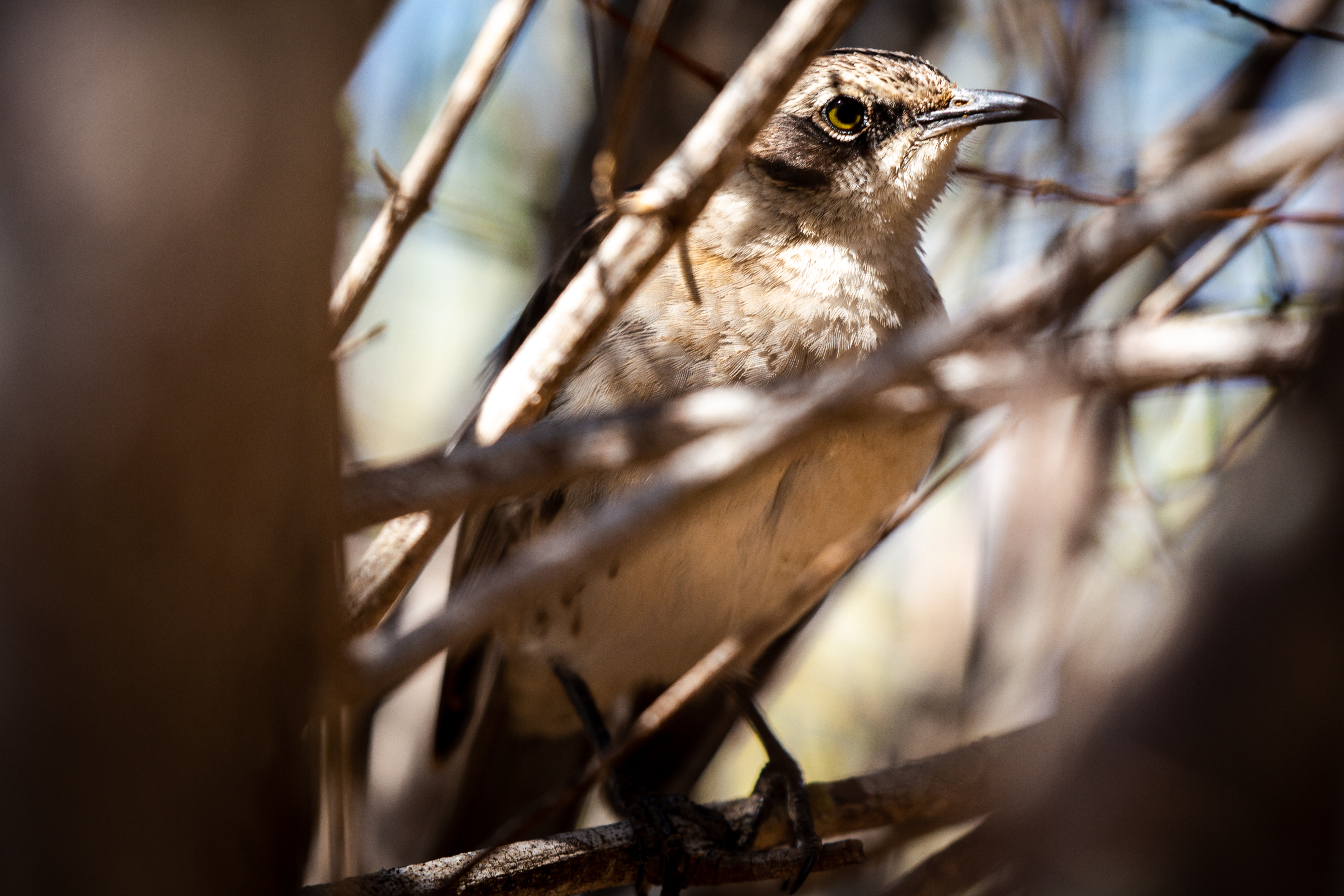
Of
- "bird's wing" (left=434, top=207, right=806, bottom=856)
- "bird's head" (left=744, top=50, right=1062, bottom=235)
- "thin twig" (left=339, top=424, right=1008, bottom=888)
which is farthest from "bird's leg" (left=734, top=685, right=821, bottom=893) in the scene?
"bird's head" (left=744, top=50, right=1062, bottom=235)

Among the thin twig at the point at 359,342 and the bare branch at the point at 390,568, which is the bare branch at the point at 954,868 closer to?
the bare branch at the point at 390,568

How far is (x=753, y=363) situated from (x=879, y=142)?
41.0 inches

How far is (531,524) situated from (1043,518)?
1650mm

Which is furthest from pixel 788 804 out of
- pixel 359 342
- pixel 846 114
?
pixel 846 114

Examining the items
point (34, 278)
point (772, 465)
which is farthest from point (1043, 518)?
point (34, 278)

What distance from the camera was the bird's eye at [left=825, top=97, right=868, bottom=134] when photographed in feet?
10.6

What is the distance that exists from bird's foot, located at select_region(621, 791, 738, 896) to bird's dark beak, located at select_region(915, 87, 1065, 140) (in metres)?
2.27

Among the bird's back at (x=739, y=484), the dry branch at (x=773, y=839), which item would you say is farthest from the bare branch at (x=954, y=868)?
the bird's back at (x=739, y=484)

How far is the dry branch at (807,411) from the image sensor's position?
1.30 metres

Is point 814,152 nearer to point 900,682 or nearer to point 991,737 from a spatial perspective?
point 991,737

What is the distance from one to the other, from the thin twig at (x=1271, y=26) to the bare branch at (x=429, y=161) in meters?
2.04

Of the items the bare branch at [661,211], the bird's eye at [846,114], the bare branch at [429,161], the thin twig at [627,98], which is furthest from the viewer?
the bird's eye at [846,114]

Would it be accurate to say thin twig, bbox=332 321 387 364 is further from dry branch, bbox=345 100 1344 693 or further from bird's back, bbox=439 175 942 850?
dry branch, bbox=345 100 1344 693

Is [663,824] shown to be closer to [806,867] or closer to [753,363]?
[806,867]
